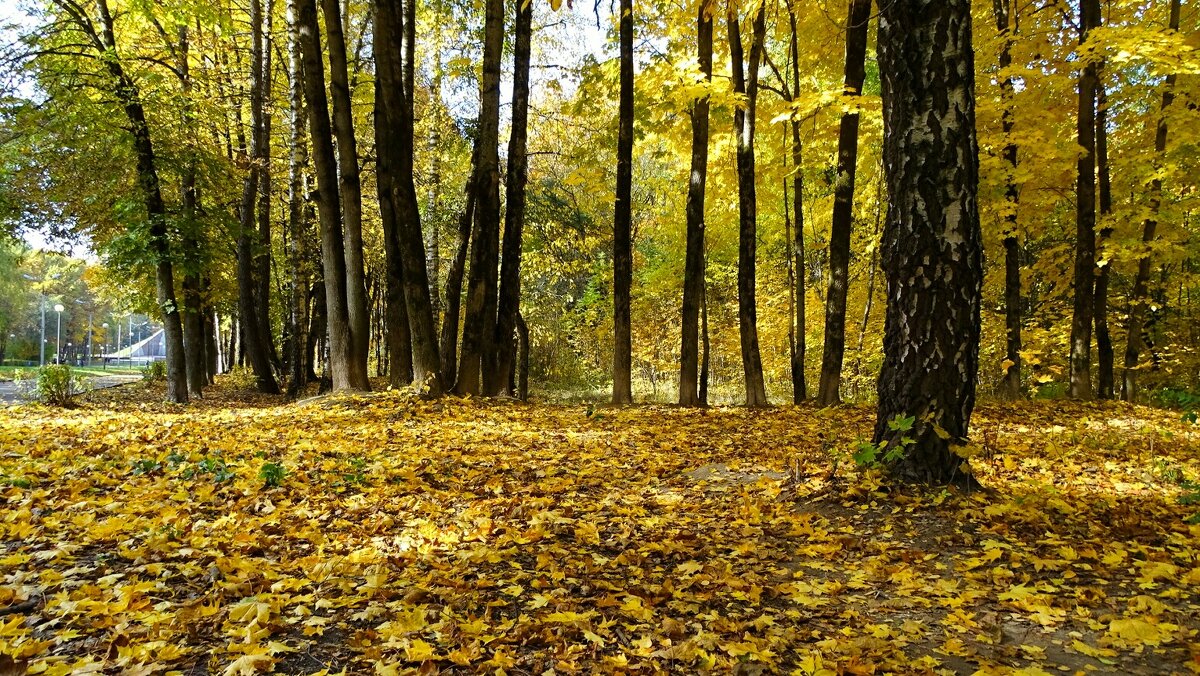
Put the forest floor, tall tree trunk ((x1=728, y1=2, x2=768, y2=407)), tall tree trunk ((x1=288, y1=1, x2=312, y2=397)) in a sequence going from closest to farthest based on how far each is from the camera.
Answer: the forest floor < tall tree trunk ((x1=728, y1=2, x2=768, y2=407)) < tall tree trunk ((x1=288, y1=1, x2=312, y2=397))

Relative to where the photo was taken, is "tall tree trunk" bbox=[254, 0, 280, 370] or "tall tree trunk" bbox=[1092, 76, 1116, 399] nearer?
"tall tree trunk" bbox=[1092, 76, 1116, 399]

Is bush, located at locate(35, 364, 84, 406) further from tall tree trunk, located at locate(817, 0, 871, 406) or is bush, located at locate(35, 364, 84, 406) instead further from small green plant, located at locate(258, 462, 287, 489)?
tall tree trunk, located at locate(817, 0, 871, 406)

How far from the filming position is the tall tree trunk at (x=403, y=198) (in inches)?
355

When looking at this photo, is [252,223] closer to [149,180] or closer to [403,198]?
[149,180]

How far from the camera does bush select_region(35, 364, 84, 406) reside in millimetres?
10953

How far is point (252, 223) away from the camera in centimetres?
1491

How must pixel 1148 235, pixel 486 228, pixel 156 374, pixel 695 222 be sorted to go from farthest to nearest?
pixel 156 374, pixel 1148 235, pixel 695 222, pixel 486 228

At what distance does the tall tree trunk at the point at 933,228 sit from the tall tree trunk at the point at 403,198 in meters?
7.07

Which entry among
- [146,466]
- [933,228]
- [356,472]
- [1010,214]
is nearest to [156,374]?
[146,466]

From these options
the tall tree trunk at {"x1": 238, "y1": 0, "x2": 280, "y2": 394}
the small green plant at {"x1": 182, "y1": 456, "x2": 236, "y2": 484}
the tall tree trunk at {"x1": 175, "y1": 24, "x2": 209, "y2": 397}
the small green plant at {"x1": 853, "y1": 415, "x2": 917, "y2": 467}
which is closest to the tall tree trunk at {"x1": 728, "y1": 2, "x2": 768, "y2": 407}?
the small green plant at {"x1": 853, "y1": 415, "x2": 917, "y2": 467}

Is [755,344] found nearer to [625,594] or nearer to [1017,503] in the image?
[1017,503]

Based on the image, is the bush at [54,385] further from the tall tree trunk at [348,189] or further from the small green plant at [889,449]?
the small green plant at [889,449]

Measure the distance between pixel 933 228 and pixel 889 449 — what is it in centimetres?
154

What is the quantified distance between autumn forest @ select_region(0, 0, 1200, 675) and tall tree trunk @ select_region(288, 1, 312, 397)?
14 cm
